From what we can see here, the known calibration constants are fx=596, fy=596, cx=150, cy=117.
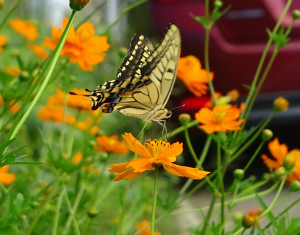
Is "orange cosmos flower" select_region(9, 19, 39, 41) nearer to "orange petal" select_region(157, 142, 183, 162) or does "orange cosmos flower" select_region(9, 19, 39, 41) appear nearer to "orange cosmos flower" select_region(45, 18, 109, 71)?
"orange cosmos flower" select_region(45, 18, 109, 71)

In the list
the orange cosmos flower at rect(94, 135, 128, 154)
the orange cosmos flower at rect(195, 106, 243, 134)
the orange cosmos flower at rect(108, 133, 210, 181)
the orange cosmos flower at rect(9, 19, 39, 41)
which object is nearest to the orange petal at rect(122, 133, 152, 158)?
the orange cosmos flower at rect(108, 133, 210, 181)

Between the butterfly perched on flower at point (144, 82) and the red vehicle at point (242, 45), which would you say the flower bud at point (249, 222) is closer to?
the butterfly perched on flower at point (144, 82)

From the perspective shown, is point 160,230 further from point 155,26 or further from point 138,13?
point 138,13

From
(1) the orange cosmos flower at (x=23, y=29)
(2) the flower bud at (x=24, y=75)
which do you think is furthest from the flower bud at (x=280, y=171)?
(1) the orange cosmos flower at (x=23, y=29)

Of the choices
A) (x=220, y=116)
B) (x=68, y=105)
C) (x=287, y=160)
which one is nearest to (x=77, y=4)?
(x=220, y=116)

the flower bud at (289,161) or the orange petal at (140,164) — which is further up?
the orange petal at (140,164)

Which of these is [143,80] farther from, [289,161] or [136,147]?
[136,147]
